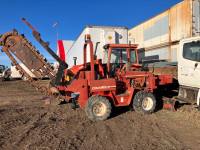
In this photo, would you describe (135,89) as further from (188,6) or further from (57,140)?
(188,6)

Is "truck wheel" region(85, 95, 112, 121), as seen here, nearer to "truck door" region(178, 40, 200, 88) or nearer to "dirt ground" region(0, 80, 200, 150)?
"dirt ground" region(0, 80, 200, 150)

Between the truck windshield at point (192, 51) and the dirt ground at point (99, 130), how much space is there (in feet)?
5.97

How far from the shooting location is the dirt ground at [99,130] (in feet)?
10.6

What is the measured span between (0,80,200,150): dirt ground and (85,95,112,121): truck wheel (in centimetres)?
18

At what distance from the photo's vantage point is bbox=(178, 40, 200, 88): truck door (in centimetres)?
468

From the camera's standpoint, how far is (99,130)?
3.96m

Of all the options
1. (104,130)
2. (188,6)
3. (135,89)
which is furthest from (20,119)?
(188,6)

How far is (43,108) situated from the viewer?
5918 mm

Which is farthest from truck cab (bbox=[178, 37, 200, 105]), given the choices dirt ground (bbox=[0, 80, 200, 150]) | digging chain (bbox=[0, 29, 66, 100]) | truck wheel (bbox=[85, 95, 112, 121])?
digging chain (bbox=[0, 29, 66, 100])

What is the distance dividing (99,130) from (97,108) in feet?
2.51

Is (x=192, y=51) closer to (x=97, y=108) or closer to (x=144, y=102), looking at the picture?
(x=144, y=102)

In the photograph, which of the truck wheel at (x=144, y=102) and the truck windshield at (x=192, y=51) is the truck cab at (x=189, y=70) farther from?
the truck wheel at (x=144, y=102)

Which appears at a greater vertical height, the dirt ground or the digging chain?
the digging chain

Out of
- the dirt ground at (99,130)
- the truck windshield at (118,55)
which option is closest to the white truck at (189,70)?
the dirt ground at (99,130)
